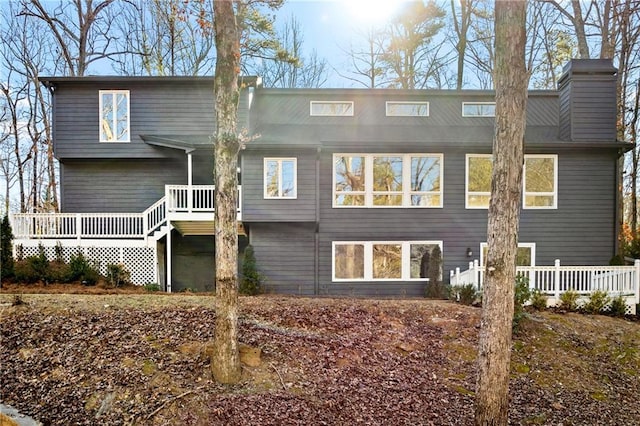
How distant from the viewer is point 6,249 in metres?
9.74

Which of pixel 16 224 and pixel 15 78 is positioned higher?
pixel 15 78

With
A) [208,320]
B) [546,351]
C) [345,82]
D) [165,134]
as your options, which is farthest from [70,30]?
[546,351]

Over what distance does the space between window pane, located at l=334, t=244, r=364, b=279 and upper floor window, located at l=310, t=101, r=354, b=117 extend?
4812 mm

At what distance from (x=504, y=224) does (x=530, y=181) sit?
8957mm

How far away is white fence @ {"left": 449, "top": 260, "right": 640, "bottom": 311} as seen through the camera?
915 centimetres

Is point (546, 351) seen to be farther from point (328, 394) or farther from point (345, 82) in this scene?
point (345, 82)

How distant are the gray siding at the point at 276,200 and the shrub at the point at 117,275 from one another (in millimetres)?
3530

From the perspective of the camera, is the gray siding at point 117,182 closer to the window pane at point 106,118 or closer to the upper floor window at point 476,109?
the window pane at point 106,118

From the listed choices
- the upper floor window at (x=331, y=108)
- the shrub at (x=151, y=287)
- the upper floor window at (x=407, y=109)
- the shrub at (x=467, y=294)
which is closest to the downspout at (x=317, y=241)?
the upper floor window at (x=331, y=108)

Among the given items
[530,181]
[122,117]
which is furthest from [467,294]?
[122,117]

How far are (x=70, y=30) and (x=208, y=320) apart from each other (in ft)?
56.1

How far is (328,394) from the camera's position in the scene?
4516 mm

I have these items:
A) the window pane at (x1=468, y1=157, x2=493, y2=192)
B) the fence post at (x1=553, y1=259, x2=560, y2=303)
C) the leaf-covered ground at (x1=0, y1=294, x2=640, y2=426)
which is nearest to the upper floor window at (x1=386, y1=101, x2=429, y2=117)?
the window pane at (x1=468, y1=157, x2=493, y2=192)

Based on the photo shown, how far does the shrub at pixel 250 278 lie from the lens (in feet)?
32.3
